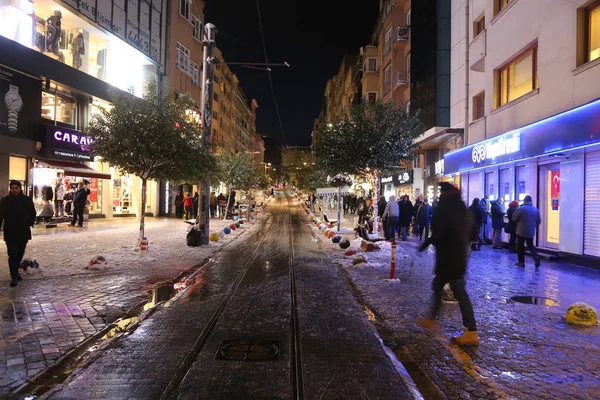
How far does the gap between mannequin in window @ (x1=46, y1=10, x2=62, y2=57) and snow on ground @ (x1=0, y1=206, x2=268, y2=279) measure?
8452 millimetres

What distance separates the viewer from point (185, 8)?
3575 centimetres

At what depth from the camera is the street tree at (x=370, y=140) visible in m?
20.1

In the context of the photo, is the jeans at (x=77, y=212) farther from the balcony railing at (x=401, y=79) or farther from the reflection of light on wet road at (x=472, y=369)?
the balcony railing at (x=401, y=79)

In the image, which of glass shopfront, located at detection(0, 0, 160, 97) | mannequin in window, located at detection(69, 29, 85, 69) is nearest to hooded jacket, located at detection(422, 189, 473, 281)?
glass shopfront, located at detection(0, 0, 160, 97)

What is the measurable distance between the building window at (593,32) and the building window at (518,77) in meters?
2.74

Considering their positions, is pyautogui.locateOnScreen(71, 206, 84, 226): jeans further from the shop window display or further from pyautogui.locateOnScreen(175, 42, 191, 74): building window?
pyautogui.locateOnScreen(175, 42, 191, 74): building window

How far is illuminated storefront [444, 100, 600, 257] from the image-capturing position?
11992 mm

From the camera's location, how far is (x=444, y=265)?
6.12 m

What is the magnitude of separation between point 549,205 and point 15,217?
14.6 metres

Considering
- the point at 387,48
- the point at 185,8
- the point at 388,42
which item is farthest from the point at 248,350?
the point at 387,48

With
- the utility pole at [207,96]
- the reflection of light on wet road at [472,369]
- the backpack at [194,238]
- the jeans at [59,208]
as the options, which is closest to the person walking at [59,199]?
the jeans at [59,208]

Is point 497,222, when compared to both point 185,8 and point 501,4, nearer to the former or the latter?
point 501,4

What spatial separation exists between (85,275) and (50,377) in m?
6.14

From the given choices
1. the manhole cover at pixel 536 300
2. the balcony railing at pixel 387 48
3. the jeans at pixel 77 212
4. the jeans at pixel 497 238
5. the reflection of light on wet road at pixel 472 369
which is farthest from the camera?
the balcony railing at pixel 387 48
